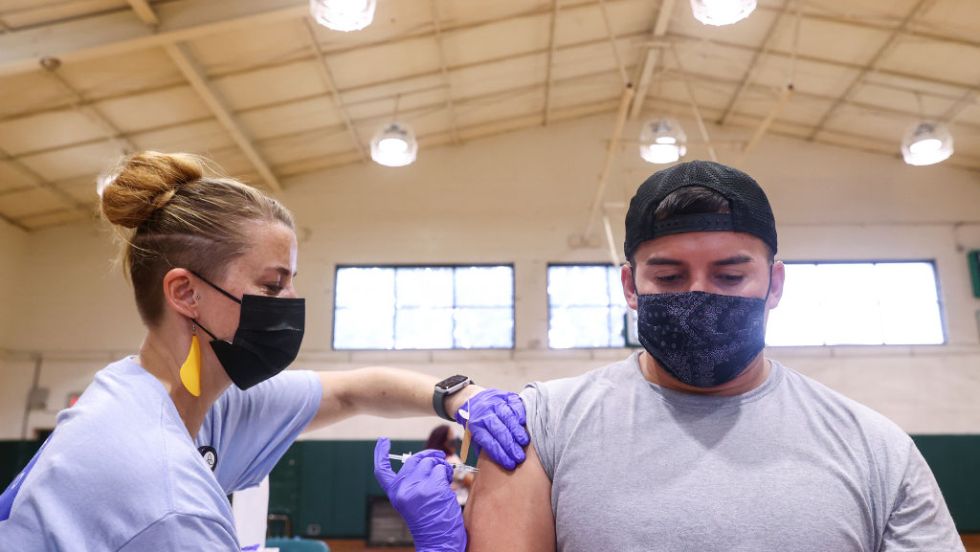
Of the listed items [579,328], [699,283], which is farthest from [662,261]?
[579,328]

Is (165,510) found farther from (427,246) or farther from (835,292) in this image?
(835,292)

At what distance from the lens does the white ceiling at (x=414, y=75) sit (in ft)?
20.8

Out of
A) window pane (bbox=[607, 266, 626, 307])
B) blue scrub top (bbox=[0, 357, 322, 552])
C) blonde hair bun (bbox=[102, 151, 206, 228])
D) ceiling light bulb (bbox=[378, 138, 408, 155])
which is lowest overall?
blue scrub top (bbox=[0, 357, 322, 552])

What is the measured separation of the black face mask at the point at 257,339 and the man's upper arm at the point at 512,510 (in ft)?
2.06

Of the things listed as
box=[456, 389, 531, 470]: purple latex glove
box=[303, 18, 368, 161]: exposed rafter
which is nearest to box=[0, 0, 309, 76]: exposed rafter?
box=[303, 18, 368, 161]: exposed rafter

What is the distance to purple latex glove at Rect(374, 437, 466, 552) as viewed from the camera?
4.76 ft

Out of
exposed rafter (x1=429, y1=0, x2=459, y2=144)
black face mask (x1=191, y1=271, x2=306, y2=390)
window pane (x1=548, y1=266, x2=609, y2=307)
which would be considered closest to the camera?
black face mask (x1=191, y1=271, x2=306, y2=390)

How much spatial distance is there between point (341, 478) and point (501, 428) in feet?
26.4

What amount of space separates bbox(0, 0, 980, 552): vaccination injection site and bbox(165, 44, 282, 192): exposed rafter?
0.04 m

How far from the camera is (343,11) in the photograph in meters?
4.42

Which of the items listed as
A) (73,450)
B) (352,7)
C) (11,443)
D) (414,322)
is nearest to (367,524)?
(414,322)

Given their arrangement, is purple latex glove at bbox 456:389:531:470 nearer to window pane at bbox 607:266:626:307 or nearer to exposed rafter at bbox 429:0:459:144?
exposed rafter at bbox 429:0:459:144

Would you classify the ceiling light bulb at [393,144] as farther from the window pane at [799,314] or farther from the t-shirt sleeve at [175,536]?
the t-shirt sleeve at [175,536]

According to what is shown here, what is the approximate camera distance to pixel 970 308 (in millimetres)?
9414
